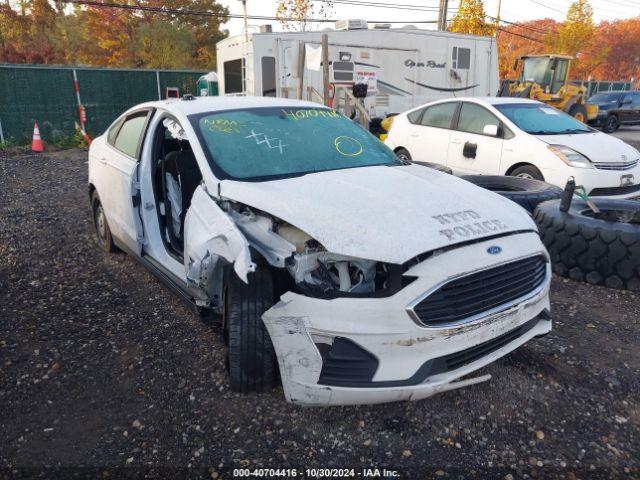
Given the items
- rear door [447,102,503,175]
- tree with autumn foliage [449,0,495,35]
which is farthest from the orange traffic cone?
tree with autumn foliage [449,0,495,35]

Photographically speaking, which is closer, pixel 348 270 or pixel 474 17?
pixel 348 270

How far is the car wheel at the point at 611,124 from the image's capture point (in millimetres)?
19359

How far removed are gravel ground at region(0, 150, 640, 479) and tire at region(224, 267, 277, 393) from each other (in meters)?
0.24

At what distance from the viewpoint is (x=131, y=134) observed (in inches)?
163

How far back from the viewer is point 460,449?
2.32 metres

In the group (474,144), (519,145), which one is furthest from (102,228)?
(519,145)

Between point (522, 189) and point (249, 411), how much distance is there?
4.20 metres

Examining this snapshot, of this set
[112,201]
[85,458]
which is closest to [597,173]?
[112,201]

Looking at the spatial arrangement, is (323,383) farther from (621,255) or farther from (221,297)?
(621,255)

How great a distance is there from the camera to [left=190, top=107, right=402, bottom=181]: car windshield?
10.0ft

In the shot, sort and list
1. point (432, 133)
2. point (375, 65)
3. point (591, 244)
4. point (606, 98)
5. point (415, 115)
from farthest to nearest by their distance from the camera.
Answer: point (606, 98) → point (375, 65) → point (415, 115) → point (432, 133) → point (591, 244)

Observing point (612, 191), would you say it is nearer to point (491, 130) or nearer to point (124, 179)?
point (491, 130)

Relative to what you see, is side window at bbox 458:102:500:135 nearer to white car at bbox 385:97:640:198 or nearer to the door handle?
white car at bbox 385:97:640:198

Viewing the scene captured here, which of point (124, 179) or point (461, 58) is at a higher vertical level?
point (461, 58)
